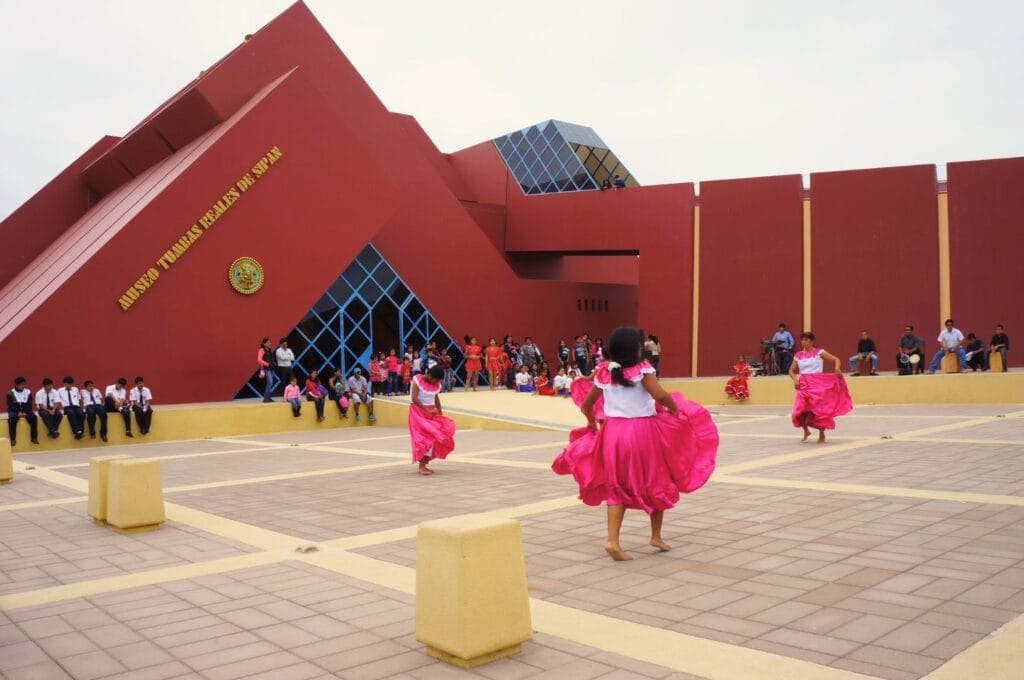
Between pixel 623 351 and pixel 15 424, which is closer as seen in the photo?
pixel 623 351

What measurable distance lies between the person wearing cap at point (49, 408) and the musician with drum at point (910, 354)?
1702 cm

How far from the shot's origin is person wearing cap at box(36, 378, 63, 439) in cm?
1429

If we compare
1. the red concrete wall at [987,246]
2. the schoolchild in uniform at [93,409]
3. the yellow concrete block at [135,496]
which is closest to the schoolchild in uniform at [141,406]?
the schoolchild in uniform at [93,409]

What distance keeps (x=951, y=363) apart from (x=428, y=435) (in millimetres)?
13693

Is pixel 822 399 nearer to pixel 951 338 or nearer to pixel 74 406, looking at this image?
pixel 951 338

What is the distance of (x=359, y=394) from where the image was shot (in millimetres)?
18672

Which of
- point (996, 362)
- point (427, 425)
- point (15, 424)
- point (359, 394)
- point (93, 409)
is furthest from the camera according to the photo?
point (359, 394)

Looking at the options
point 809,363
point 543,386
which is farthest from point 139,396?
point 809,363

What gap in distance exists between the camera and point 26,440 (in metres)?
14.2

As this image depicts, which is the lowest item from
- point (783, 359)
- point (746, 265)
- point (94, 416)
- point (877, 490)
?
point (877, 490)

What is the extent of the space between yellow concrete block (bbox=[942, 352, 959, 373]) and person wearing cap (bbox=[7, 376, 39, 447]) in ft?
59.1

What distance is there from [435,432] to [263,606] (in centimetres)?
563

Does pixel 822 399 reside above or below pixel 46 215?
below

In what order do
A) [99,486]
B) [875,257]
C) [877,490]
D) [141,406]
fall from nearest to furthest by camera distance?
[99,486], [877,490], [141,406], [875,257]
